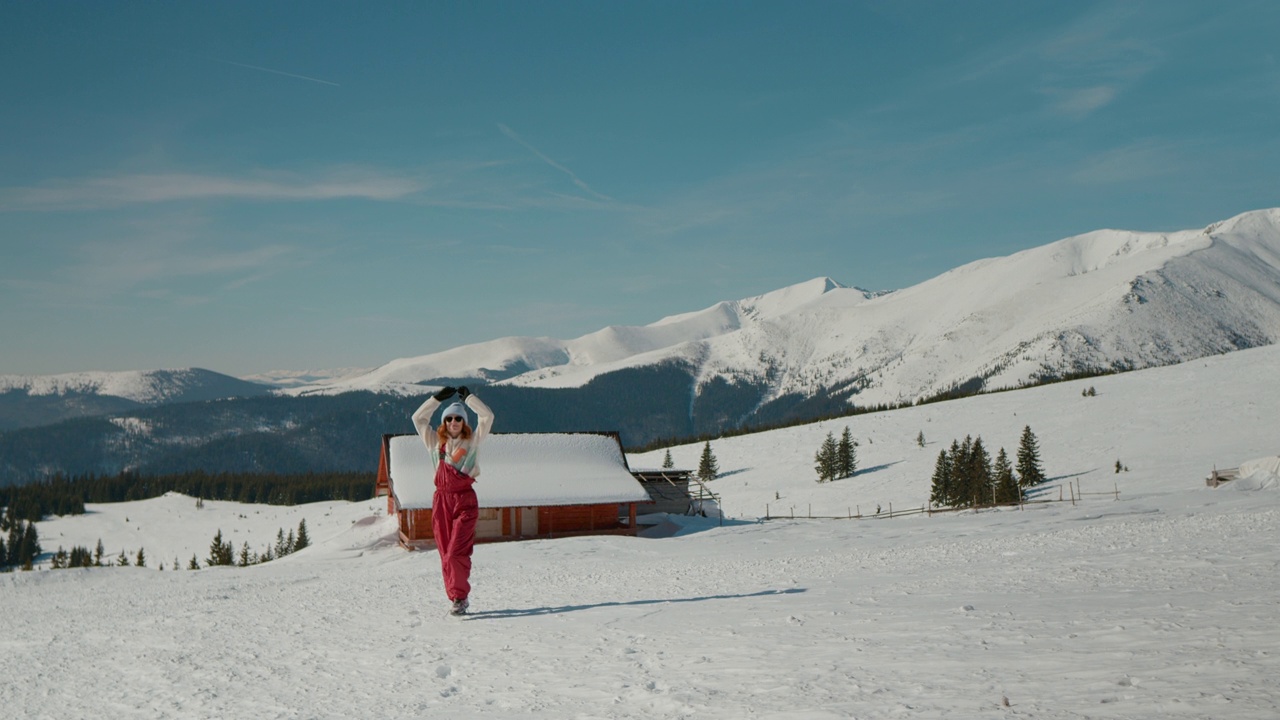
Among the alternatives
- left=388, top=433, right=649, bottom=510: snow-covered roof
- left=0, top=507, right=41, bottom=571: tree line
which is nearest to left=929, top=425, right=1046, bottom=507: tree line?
left=388, top=433, right=649, bottom=510: snow-covered roof

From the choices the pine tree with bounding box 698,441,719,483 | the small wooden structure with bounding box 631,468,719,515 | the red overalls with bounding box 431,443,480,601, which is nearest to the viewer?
the red overalls with bounding box 431,443,480,601

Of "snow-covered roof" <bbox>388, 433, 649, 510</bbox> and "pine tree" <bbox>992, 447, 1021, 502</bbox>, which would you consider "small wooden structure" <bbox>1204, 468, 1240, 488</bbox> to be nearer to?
"pine tree" <bbox>992, 447, 1021, 502</bbox>

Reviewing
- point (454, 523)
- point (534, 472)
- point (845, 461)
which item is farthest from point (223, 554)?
point (454, 523)

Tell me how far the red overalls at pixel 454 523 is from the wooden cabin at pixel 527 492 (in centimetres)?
2254

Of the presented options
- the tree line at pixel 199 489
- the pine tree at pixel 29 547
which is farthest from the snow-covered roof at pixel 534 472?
the tree line at pixel 199 489

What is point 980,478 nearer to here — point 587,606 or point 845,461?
point 845,461

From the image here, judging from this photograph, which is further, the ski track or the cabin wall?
the cabin wall

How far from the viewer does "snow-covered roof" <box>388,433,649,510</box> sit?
3509cm

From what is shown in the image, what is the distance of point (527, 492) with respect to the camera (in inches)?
1410

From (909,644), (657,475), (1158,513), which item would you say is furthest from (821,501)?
(909,644)

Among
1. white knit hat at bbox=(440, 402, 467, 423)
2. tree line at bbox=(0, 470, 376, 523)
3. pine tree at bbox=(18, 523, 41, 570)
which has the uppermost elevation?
white knit hat at bbox=(440, 402, 467, 423)

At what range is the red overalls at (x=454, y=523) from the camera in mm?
10797

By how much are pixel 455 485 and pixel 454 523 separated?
533 millimetres

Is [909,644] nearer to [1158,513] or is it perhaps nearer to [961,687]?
[961,687]
